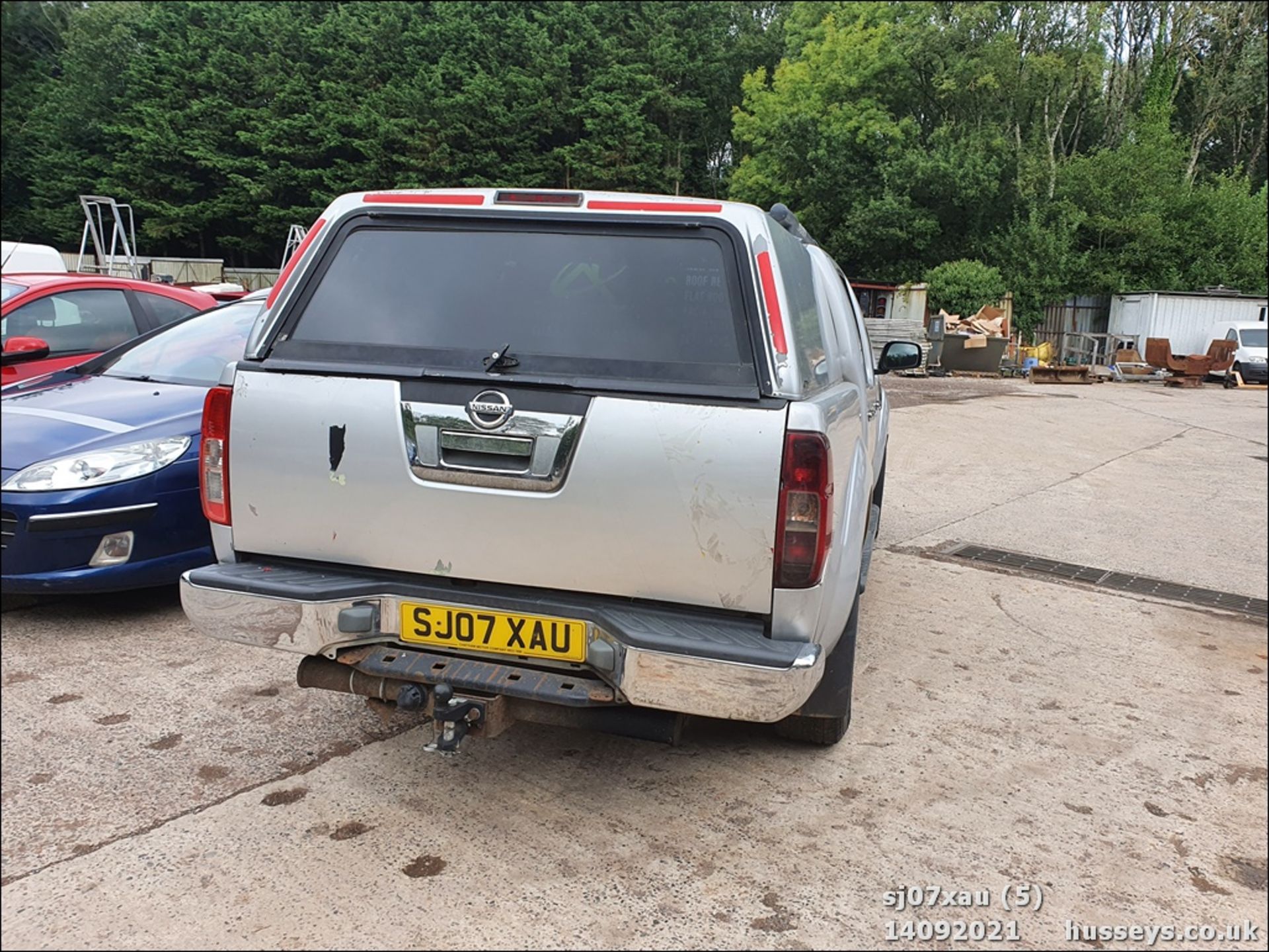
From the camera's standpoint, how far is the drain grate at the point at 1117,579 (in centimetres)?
561

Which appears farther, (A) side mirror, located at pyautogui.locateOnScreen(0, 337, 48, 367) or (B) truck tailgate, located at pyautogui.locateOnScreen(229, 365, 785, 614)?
(A) side mirror, located at pyautogui.locateOnScreen(0, 337, 48, 367)

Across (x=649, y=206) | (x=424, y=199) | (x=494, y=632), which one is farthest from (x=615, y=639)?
(x=424, y=199)

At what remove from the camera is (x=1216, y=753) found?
3586mm

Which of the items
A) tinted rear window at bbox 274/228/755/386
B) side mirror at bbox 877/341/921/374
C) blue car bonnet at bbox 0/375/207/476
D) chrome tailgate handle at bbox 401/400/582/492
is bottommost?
blue car bonnet at bbox 0/375/207/476

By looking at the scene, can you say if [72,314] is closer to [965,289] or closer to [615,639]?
[615,639]

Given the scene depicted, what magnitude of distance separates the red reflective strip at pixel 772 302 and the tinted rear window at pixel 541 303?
8 cm

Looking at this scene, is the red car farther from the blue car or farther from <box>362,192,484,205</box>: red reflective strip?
<box>362,192,484,205</box>: red reflective strip

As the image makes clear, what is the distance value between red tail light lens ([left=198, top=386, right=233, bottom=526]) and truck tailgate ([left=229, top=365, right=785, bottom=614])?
0.15ft

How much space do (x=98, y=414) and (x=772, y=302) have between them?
3.02m

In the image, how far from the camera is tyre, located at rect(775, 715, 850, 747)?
11.5 ft

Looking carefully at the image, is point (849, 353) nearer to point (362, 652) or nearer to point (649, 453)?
point (649, 453)

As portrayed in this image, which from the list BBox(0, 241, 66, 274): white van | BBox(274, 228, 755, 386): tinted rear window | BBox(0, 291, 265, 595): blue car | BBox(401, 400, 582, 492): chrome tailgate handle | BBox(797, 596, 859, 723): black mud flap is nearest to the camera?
BBox(401, 400, 582, 492): chrome tailgate handle

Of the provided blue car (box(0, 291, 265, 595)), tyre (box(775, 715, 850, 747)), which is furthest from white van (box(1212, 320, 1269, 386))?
blue car (box(0, 291, 265, 595))

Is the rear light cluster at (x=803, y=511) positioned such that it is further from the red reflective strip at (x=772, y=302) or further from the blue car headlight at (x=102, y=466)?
the blue car headlight at (x=102, y=466)
